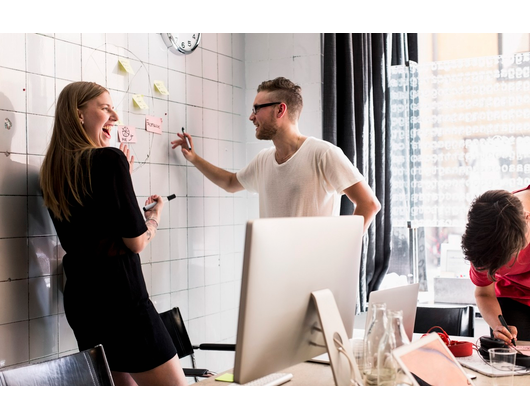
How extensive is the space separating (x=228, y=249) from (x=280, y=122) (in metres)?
1.04

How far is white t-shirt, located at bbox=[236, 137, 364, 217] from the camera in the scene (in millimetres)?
2637

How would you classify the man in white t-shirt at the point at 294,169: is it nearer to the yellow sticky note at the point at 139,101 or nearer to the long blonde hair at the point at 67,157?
the yellow sticky note at the point at 139,101

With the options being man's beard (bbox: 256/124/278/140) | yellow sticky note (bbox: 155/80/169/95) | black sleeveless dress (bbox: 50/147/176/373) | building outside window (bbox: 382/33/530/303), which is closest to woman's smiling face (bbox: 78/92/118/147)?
black sleeveless dress (bbox: 50/147/176/373)

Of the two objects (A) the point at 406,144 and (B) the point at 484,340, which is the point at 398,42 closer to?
(A) the point at 406,144

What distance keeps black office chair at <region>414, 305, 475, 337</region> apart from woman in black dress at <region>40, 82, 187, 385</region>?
1182 mm

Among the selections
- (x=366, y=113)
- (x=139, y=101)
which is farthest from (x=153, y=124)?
(x=366, y=113)

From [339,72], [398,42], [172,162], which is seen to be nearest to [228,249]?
[172,162]

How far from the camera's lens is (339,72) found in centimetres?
351

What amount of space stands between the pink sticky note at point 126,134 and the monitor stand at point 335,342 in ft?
5.38

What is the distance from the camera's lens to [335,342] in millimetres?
1351

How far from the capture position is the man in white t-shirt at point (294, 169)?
2648 millimetres

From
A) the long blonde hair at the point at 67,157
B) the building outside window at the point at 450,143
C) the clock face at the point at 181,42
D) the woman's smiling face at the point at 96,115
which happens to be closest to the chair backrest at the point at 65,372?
the long blonde hair at the point at 67,157

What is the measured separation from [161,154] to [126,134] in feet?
0.93

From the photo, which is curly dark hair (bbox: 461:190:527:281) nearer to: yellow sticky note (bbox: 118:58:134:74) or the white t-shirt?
the white t-shirt
